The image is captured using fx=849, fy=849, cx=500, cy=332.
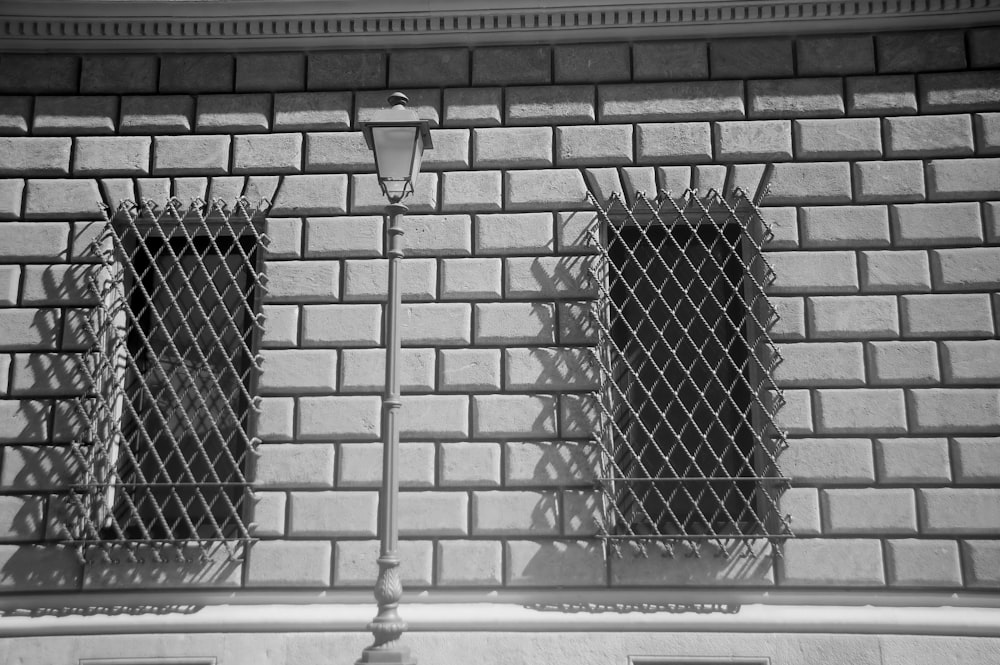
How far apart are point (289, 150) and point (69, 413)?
3337 mm

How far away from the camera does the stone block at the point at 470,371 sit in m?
8.05

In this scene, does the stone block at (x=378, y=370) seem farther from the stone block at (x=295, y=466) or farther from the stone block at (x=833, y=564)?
the stone block at (x=833, y=564)

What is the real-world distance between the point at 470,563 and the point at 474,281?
265cm

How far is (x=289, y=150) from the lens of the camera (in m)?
8.59

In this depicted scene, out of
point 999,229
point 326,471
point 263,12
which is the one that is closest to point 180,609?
point 326,471

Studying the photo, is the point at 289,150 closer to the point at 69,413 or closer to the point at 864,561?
the point at 69,413

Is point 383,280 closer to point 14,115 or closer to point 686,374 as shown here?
point 686,374

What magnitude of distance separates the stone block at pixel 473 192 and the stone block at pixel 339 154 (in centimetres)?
82

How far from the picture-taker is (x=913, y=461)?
771 centimetres

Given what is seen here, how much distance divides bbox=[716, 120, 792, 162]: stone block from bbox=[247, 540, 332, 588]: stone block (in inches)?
213

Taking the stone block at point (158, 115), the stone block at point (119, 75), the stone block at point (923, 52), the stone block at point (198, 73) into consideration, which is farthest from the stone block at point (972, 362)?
the stone block at point (119, 75)

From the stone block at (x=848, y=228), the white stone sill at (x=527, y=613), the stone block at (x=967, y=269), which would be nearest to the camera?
the white stone sill at (x=527, y=613)

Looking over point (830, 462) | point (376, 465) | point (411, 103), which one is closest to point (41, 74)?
point (411, 103)

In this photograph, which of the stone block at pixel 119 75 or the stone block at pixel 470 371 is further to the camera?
the stone block at pixel 119 75
